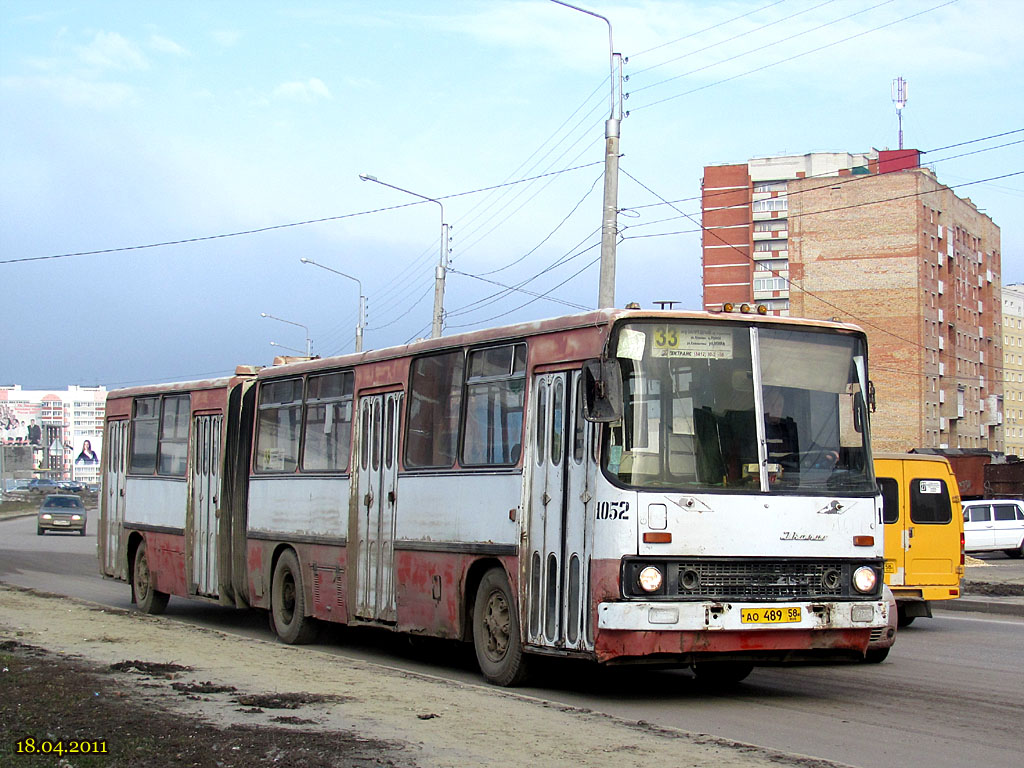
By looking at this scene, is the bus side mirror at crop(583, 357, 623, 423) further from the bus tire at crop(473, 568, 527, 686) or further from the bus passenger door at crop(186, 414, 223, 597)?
the bus passenger door at crop(186, 414, 223, 597)

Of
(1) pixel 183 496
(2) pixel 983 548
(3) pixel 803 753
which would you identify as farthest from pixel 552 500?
(2) pixel 983 548

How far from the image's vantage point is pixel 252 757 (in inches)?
283

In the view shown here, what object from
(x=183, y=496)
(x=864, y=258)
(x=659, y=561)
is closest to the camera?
(x=659, y=561)

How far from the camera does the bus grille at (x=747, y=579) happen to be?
9.88 meters

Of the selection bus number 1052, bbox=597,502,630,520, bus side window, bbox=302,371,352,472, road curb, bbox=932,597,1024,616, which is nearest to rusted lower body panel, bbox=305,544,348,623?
bus side window, bbox=302,371,352,472

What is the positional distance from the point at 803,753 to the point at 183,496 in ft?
39.6

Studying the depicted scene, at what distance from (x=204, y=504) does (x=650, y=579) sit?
31.3ft

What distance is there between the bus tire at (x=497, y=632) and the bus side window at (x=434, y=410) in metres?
1.36

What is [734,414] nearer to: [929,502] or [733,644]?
[733,644]

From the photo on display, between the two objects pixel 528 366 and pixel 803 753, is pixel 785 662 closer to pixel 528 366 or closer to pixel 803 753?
pixel 803 753

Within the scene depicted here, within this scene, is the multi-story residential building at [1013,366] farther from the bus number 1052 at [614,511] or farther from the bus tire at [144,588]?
the bus number 1052 at [614,511]

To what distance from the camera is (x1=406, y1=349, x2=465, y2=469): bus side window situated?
12.4 metres

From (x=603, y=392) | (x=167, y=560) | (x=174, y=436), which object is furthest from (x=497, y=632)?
(x=174, y=436)

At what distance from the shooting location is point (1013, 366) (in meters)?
136
